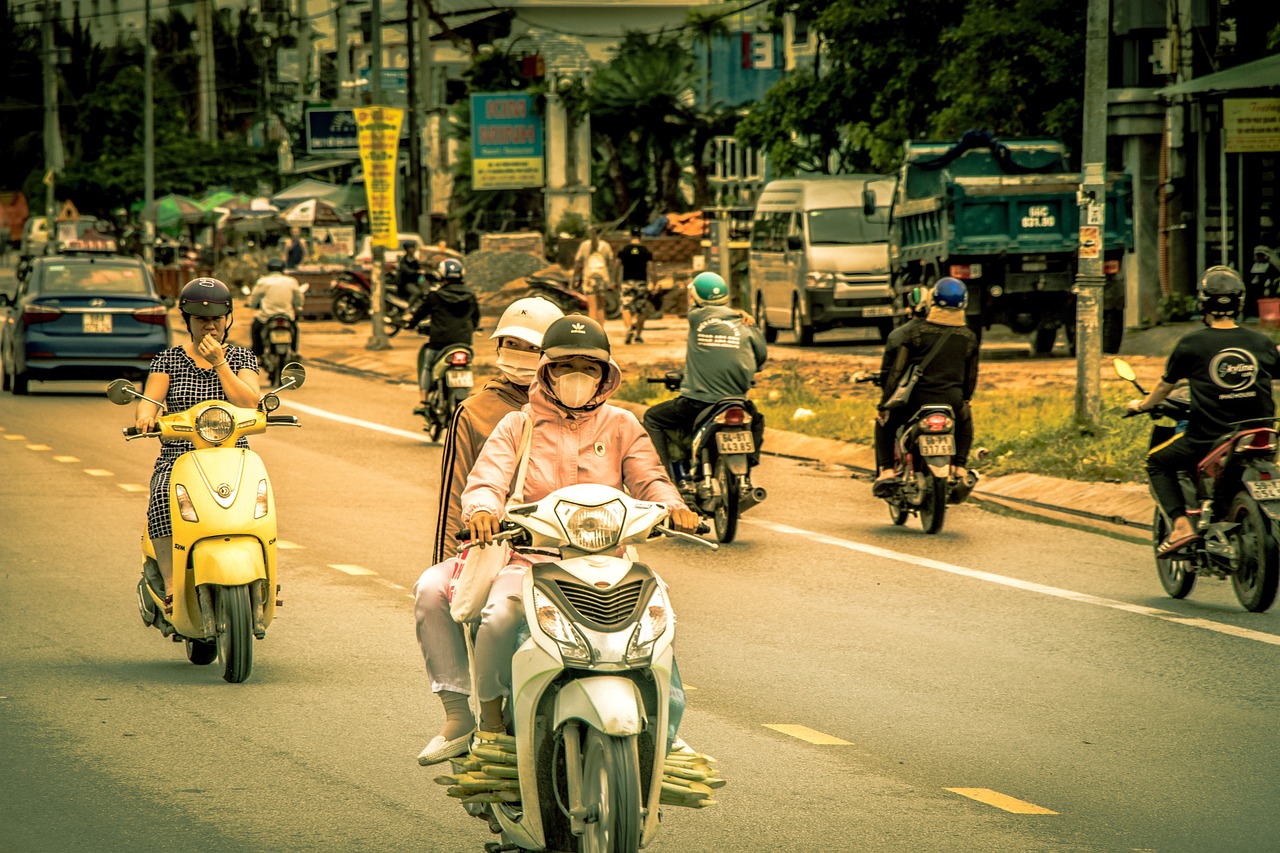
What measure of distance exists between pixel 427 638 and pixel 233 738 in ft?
5.91

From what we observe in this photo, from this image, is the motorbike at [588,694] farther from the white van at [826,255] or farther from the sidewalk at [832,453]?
the white van at [826,255]

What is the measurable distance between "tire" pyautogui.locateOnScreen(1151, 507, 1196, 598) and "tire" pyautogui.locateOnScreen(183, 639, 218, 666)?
16.6 ft

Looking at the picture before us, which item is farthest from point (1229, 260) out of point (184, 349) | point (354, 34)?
point (354, 34)

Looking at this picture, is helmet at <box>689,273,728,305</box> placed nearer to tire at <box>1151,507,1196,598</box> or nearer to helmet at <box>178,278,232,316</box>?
tire at <box>1151,507,1196,598</box>

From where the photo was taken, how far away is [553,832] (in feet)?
17.4

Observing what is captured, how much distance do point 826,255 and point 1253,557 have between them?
19280 mm

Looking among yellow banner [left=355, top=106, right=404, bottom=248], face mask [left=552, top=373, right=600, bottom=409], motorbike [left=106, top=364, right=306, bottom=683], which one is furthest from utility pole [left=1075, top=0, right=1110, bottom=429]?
yellow banner [left=355, top=106, right=404, bottom=248]

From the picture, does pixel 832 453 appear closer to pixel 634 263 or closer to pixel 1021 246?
pixel 1021 246

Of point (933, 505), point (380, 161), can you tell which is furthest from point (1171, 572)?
point (380, 161)

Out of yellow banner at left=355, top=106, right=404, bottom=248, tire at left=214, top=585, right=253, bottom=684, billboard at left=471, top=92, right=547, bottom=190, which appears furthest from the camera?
billboard at left=471, top=92, right=547, bottom=190

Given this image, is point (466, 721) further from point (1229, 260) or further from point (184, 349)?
point (1229, 260)

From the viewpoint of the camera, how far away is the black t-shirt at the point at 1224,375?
10.2 m

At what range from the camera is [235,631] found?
8.34 meters

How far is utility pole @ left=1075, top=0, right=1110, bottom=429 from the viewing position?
1652 cm
